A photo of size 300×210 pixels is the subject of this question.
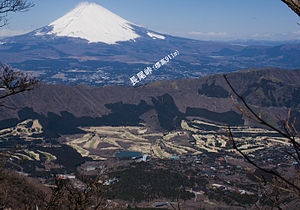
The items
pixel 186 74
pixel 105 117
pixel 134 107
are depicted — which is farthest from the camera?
pixel 186 74

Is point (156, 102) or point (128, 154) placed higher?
point (156, 102)

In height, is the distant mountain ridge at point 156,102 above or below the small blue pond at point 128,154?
above

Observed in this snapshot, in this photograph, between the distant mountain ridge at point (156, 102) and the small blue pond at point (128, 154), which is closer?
the small blue pond at point (128, 154)

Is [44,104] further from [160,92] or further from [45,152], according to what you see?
[160,92]

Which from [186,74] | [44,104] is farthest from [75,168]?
[186,74]

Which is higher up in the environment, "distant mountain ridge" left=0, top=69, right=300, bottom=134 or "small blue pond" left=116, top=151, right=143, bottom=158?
"distant mountain ridge" left=0, top=69, right=300, bottom=134

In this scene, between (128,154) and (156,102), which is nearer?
(128,154)

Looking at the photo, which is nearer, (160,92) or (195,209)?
(195,209)

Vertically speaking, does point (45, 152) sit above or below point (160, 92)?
below

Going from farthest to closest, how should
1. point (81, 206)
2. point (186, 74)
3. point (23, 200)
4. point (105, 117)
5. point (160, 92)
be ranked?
point (186, 74), point (160, 92), point (105, 117), point (23, 200), point (81, 206)

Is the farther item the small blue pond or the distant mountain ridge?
the distant mountain ridge

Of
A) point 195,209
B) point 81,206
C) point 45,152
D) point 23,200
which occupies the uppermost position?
point 81,206
